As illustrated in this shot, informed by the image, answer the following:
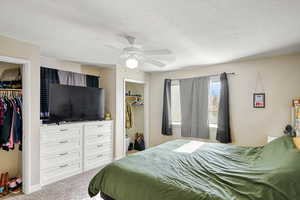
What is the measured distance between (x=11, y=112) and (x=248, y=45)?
3.86 meters

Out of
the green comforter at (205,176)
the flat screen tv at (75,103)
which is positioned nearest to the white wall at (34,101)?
the flat screen tv at (75,103)

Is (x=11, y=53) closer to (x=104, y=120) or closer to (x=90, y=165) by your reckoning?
(x=104, y=120)

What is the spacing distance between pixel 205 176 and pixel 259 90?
2558mm

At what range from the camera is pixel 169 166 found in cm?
192

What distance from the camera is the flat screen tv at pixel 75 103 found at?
10.4 ft

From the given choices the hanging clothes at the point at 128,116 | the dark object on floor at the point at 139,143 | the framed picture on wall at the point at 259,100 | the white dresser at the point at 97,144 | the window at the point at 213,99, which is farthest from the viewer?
the dark object on floor at the point at 139,143

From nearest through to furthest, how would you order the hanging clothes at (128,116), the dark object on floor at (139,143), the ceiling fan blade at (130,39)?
the ceiling fan blade at (130,39), the hanging clothes at (128,116), the dark object on floor at (139,143)

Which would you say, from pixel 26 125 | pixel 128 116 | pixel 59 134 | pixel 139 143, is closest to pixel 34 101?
pixel 26 125

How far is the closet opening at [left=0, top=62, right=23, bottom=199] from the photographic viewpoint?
261 centimetres

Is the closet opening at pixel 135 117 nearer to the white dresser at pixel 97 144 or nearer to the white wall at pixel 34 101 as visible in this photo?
the white dresser at pixel 97 144

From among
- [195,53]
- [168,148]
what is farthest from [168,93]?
[168,148]

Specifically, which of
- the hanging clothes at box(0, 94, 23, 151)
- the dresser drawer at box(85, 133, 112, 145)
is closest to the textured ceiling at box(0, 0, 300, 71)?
the hanging clothes at box(0, 94, 23, 151)

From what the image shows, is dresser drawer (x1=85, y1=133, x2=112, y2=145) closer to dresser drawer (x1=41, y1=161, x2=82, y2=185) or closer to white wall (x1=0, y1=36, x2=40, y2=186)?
dresser drawer (x1=41, y1=161, x2=82, y2=185)

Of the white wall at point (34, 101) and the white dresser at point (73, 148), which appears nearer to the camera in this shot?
the white wall at point (34, 101)
